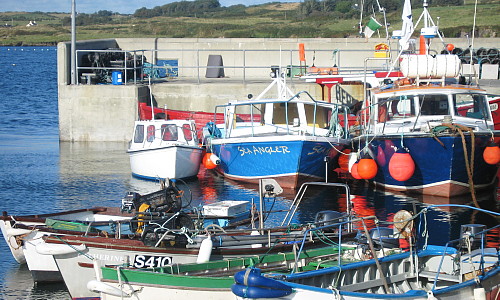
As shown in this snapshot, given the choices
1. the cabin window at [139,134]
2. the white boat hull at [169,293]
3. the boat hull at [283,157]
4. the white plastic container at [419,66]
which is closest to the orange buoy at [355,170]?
the boat hull at [283,157]

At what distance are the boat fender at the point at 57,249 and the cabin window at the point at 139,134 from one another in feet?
35.8

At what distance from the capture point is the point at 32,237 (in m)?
14.1

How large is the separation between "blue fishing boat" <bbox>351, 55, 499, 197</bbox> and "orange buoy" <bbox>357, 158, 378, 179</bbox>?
17.7 inches

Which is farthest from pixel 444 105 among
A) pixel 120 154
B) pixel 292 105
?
pixel 120 154

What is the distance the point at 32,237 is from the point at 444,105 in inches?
467

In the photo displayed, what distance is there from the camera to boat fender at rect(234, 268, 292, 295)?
10.4 metres

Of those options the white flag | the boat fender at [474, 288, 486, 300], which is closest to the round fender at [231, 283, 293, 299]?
the boat fender at [474, 288, 486, 300]

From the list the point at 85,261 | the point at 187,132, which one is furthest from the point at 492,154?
the point at 85,261

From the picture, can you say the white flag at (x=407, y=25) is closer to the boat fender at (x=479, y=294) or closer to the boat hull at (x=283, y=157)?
the boat hull at (x=283, y=157)

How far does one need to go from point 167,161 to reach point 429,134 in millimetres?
7040

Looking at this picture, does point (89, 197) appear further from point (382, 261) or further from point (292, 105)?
point (382, 261)

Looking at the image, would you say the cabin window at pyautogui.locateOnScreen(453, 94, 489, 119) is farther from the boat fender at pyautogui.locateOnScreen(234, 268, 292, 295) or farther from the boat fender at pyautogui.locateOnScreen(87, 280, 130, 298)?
the boat fender at pyautogui.locateOnScreen(87, 280, 130, 298)

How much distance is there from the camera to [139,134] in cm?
2430

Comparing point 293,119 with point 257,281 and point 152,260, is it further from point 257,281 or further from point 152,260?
point 257,281
